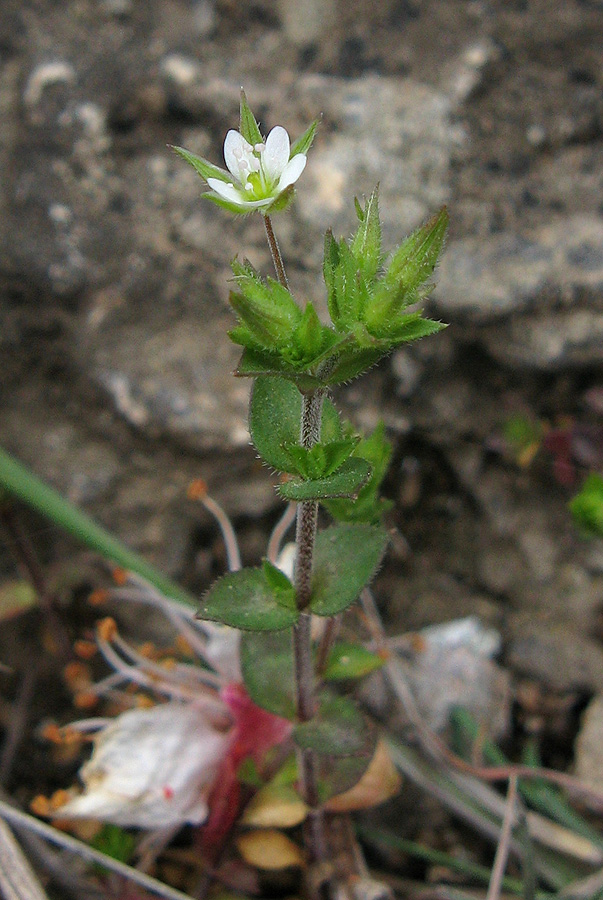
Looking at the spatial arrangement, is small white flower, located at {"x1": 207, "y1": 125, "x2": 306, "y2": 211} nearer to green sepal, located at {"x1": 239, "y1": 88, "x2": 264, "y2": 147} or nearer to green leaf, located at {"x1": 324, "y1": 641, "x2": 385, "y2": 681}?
green sepal, located at {"x1": 239, "y1": 88, "x2": 264, "y2": 147}

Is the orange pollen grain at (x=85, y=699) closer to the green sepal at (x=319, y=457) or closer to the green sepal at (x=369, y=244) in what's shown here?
the green sepal at (x=319, y=457)

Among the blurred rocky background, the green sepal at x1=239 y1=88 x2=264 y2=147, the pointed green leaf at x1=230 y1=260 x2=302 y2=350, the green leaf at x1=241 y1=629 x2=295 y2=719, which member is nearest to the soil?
the blurred rocky background

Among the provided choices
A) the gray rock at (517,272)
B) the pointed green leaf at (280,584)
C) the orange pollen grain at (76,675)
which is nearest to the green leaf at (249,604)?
the pointed green leaf at (280,584)

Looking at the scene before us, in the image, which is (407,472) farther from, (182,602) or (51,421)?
(51,421)

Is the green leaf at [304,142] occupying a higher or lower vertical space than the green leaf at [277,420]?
higher

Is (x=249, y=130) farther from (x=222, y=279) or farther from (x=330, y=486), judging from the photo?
(x=222, y=279)
